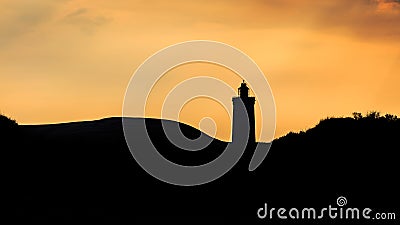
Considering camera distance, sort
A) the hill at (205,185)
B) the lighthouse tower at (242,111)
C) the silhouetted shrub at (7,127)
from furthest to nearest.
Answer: the lighthouse tower at (242,111) < the silhouetted shrub at (7,127) < the hill at (205,185)

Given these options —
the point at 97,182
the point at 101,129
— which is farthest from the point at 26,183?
the point at 101,129

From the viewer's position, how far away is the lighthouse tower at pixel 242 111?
6009cm

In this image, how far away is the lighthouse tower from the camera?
197 feet

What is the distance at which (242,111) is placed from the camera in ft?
198

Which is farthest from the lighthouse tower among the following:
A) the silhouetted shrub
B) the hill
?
the silhouetted shrub

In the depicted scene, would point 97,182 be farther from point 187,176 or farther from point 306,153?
point 306,153

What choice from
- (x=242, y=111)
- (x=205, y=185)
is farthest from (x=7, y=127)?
(x=242, y=111)

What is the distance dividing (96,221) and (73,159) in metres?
12.3

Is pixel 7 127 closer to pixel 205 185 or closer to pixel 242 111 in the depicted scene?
pixel 205 185

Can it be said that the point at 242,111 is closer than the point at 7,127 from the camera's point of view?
No

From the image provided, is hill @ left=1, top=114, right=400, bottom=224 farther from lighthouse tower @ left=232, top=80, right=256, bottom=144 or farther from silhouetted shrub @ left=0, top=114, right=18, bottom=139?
lighthouse tower @ left=232, top=80, right=256, bottom=144

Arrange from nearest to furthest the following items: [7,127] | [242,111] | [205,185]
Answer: [205,185] → [7,127] → [242,111]

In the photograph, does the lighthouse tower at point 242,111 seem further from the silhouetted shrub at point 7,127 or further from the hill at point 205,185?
the silhouetted shrub at point 7,127

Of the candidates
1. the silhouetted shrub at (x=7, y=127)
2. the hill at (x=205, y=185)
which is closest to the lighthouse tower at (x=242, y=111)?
the hill at (x=205, y=185)
